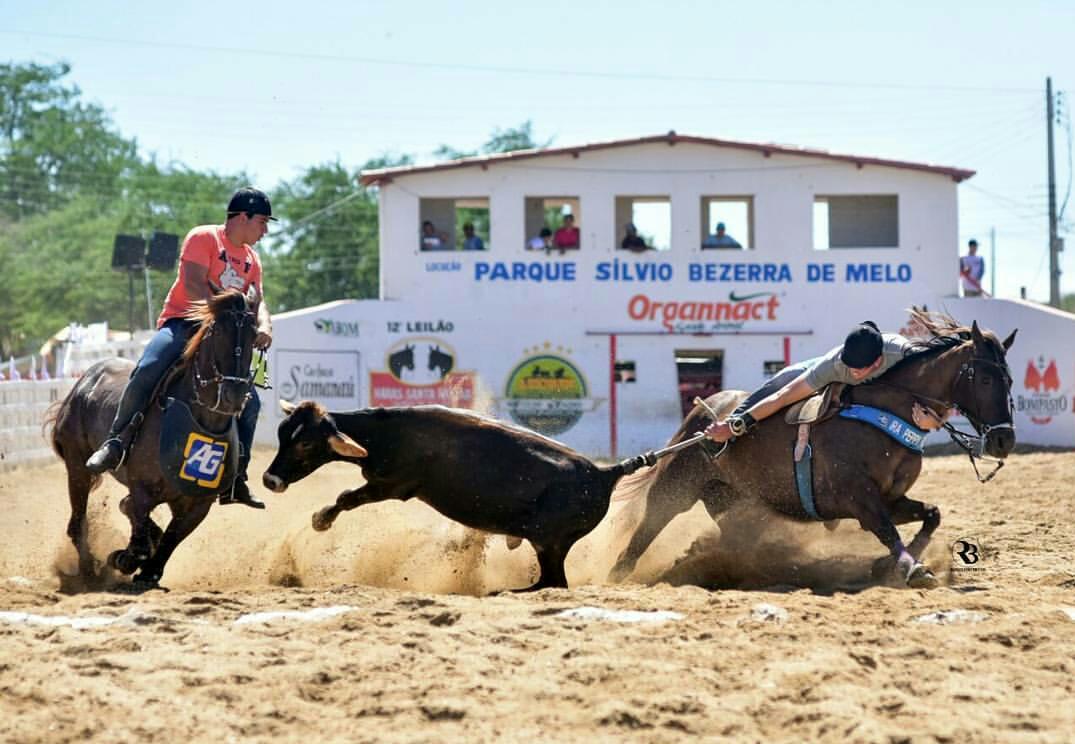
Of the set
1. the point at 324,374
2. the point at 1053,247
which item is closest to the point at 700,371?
the point at 324,374

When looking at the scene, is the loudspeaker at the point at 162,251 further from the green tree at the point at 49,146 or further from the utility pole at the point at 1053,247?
the green tree at the point at 49,146

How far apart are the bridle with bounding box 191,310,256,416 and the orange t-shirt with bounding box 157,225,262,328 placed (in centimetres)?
34

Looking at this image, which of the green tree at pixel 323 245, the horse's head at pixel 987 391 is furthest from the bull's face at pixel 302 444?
the green tree at pixel 323 245

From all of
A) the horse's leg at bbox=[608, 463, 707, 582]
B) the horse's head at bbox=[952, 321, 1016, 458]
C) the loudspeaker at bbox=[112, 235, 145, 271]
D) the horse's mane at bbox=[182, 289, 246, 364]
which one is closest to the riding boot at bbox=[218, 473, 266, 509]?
the horse's mane at bbox=[182, 289, 246, 364]

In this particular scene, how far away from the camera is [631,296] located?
24094 mm

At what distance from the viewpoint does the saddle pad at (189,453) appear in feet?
23.2

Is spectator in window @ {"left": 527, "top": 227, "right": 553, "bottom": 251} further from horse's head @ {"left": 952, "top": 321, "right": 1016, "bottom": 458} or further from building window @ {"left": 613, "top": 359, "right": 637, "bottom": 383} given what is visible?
horse's head @ {"left": 952, "top": 321, "right": 1016, "bottom": 458}

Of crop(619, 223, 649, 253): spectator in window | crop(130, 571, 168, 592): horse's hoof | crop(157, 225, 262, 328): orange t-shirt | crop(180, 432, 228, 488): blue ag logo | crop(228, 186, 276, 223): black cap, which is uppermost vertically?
crop(619, 223, 649, 253): spectator in window

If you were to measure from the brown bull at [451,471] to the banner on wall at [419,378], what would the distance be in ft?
51.2

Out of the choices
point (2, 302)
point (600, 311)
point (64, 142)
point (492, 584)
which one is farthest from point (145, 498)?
point (64, 142)

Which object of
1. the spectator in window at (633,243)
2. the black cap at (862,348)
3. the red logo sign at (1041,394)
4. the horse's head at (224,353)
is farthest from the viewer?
the spectator in window at (633,243)

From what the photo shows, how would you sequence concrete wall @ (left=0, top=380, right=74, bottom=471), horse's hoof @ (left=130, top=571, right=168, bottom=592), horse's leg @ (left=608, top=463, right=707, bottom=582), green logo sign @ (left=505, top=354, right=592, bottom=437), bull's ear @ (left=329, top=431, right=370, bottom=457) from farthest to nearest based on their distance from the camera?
green logo sign @ (left=505, top=354, right=592, bottom=437) → concrete wall @ (left=0, top=380, right=74, bottom=471) → horse's leg @ (left=608, top=463, right=707, bottom=582) → horse's hoof @ (left=130, top=571, right=168, bottom=592) → bull's ear @ (left=329, top=431, right=370, bottom=457)

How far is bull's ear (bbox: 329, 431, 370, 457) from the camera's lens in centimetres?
706

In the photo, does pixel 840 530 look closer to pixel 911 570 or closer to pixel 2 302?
pixel 911 570
